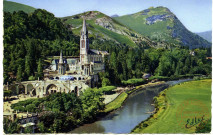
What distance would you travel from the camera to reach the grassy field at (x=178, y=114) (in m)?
15.2

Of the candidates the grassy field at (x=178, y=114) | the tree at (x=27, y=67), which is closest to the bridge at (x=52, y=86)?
the tree at (x=27, y=67)

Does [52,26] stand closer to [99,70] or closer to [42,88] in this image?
[99,70]

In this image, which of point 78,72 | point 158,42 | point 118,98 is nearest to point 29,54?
point 78,72

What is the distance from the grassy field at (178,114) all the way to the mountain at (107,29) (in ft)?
141

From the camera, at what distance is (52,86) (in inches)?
861

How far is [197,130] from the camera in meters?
14.2

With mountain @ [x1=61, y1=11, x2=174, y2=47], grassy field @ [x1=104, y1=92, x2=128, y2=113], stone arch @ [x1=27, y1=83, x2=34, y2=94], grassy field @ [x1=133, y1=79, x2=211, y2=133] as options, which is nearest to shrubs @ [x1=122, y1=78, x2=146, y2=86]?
grassy field @ [x1=104, y1=92, x2=128, y2=113]

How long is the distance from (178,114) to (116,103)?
5416 mm

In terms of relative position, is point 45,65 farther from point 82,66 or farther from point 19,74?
point 19,74

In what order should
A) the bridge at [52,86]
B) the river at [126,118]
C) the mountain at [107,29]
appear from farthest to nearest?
the mountain at [107,29] → the bridge at [52,86] → the river at [126,118]

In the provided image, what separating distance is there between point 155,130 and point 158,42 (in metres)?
58.4

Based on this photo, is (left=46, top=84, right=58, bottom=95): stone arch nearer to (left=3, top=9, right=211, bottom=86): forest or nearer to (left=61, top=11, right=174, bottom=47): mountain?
(left=3, top=9, right=211, bottom=86): forest

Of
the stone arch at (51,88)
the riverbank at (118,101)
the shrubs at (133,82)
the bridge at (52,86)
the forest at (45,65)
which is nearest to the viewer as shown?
the forest at (45,65)

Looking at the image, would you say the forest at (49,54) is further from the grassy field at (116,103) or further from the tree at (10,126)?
the tree at (10,126)
